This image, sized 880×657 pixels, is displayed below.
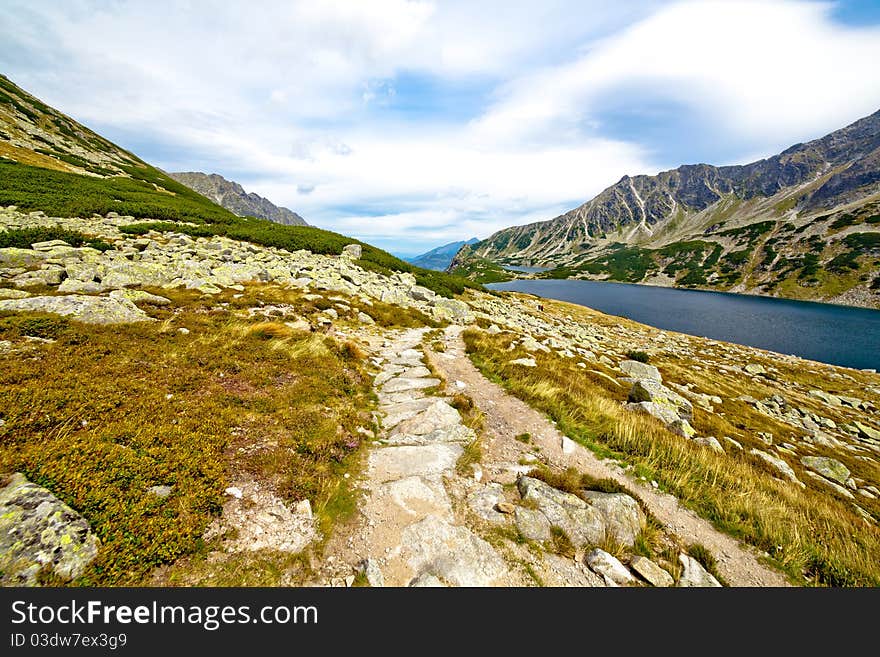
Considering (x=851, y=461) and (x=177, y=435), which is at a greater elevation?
(x=177, y=435)

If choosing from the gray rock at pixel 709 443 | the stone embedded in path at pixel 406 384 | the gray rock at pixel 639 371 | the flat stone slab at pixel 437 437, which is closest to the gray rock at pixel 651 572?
the flat stone slab at pixel 437 437

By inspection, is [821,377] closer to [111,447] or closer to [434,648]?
[434,648]

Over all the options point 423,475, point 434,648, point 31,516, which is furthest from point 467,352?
point 31,516

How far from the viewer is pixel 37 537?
3.54 metres

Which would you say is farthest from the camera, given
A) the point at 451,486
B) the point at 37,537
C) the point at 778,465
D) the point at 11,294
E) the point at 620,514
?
the point at 778,465

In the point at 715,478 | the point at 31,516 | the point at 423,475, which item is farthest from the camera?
the point at 715,478

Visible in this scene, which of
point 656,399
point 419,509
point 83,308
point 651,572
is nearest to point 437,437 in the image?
point 419,509

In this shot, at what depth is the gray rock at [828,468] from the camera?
45.6 ft

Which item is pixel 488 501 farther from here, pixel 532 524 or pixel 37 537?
pixel 37 537

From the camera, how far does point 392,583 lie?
4.66m

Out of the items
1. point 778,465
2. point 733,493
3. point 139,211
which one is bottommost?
point 778,465

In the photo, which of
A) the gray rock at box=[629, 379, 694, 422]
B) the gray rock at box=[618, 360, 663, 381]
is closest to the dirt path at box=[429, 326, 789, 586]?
the gray rock at box=[629, 379, 694, 422]

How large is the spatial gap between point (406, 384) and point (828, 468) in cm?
1961

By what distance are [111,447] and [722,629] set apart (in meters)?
9.46
